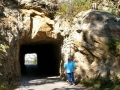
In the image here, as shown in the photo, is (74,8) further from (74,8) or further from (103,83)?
(103,83)

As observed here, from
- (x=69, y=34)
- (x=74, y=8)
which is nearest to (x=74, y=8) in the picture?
(x=74, y=8)

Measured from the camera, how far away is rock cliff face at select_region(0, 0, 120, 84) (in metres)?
10.6

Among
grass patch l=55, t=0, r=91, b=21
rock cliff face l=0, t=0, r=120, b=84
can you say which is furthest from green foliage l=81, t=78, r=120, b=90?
grass patch l=55, t=0, r=91, b=21

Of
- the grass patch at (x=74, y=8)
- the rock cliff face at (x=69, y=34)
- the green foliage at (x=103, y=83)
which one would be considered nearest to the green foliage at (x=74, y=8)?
the grass patch at (x=74, y=8)

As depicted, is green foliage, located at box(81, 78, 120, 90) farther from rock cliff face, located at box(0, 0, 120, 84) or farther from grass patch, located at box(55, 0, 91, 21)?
grass patch, located at box(55, 0, 91, 21)

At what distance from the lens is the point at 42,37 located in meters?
15.0

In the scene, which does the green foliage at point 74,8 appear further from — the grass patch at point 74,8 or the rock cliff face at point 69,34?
the rock cliff face at point 69,34

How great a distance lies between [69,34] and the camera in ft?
43.5

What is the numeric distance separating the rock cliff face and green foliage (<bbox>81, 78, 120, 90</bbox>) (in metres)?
0.32

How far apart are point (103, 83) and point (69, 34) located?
435 centimetres

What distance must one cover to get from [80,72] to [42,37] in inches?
177

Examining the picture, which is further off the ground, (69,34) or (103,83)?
(69,34)

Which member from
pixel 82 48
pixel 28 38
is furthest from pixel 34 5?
pixel 82 48

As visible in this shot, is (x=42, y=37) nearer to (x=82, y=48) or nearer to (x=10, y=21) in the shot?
(x=10, y=21)
